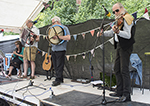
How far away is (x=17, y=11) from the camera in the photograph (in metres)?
4.51

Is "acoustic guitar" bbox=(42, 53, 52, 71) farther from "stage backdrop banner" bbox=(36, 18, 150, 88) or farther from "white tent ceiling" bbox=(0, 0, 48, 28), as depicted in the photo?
"white tent ceiling" bbox=(0, 0, 48, 28)

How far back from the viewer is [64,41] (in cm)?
329

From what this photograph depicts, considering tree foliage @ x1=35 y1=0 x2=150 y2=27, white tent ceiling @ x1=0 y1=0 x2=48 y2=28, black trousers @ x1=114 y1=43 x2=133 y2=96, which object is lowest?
black trousers @ x1=114 y1=43 x2=133 y2=96

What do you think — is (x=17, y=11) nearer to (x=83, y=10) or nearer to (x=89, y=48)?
(x=89, y=48)

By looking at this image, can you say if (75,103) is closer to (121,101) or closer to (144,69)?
(121,101)

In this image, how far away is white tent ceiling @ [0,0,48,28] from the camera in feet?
13.6

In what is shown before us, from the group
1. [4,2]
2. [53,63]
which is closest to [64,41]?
[53,63]

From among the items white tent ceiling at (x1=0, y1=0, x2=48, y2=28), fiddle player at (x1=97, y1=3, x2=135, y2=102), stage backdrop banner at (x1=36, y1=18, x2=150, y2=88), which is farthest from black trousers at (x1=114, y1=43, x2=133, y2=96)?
white tent ceiling at (x1=0, y1=0, x2=48, y2=28)

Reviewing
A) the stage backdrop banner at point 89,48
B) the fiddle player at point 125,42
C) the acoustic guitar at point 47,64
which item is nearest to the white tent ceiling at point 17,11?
the stage backdrop banner at point 89,48

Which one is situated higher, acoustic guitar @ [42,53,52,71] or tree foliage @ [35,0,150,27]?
tree foliage @ [35,0,150,27]

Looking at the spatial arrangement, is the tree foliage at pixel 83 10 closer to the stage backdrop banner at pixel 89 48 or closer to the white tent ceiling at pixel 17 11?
the white tent ceiling at pixel 17 11

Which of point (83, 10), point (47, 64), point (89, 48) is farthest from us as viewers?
point (83, 10)

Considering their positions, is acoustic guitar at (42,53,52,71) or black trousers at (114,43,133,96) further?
acoustic guitar at (42,53,52,71)

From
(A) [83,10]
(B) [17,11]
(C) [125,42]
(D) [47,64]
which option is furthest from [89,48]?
(A) [83,10]
